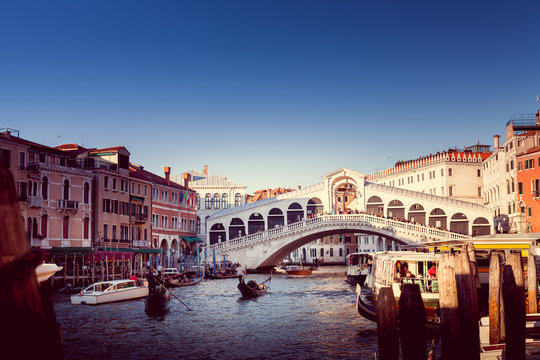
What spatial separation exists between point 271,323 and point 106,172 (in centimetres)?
1713

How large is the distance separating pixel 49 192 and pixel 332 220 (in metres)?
17.3

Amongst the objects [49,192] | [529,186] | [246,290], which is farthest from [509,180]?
[49,192]

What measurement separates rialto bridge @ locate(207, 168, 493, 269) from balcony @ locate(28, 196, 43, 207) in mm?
14492

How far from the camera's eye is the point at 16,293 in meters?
1.70

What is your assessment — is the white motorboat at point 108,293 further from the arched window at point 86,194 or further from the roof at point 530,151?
the roof at point 530,151

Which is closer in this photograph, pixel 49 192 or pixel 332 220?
pixel 49 192

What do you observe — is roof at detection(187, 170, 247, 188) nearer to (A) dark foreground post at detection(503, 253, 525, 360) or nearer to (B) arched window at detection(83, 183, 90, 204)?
(B) arched window at detection(83, 183, 90, 204)

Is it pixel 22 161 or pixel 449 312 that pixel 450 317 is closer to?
pixel 449 312

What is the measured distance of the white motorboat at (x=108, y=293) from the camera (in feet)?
62.0

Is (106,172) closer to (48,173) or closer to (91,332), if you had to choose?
(48,173)

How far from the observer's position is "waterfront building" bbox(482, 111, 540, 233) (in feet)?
98.7

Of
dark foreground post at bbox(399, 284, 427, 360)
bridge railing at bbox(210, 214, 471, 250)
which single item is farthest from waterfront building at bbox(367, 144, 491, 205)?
dark foreground post at bbox(399, 284, 427, 360)

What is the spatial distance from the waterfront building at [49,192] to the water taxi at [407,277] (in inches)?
631

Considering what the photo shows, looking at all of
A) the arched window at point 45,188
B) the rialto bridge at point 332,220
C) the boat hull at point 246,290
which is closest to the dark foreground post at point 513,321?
the boat hull at point 246,290
